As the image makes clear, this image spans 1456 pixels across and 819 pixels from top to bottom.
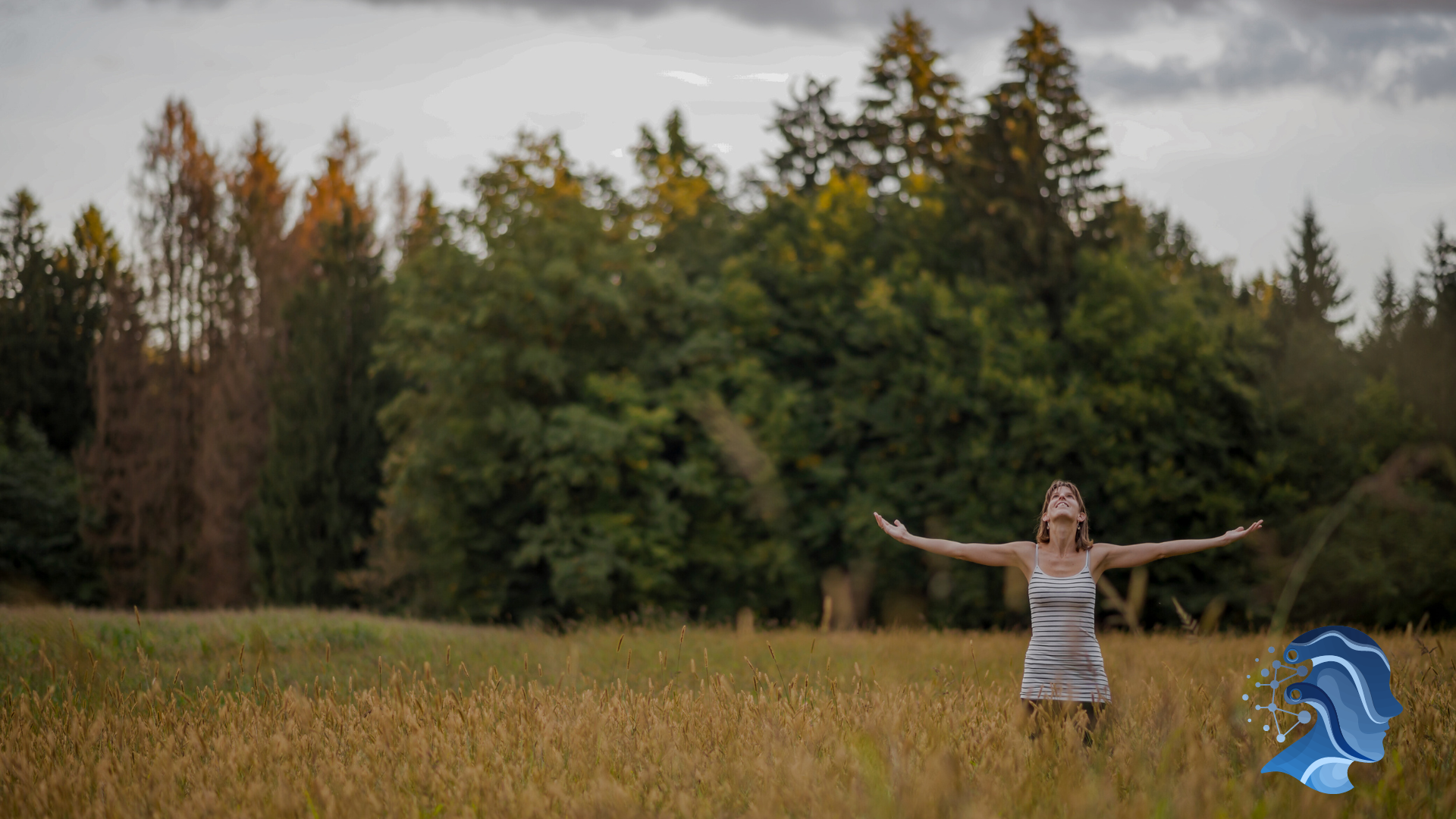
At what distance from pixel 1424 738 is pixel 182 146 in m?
38.9

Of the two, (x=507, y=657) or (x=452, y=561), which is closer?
(x=507, y=657)

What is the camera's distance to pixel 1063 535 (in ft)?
16.2

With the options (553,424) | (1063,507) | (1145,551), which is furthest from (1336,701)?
(553,424)

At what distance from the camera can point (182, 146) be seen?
34.4 m

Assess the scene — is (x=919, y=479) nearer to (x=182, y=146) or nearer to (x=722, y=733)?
(x=722, y=733)

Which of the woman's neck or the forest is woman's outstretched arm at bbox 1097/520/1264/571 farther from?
the forest

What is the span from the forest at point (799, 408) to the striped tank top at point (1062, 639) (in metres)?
14.4

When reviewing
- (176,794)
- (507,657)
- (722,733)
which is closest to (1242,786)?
(722,733)

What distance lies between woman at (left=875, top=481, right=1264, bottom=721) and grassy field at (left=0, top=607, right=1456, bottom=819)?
0.81 feet

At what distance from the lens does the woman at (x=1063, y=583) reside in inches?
186

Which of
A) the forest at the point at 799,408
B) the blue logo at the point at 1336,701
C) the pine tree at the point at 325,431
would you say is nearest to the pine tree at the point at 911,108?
the forest at the point at 799,408

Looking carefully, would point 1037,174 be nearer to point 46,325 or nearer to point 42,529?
point 42,529

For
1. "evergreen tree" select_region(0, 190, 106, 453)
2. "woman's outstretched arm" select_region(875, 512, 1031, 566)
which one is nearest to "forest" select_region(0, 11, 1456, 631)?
"evergreen tree" select_region(0, 190, 106, 453)

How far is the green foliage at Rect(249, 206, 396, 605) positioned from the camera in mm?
29484
